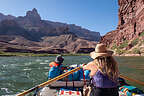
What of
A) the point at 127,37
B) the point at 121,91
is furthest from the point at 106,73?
the point at 127,37

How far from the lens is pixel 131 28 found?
76438 millimetres

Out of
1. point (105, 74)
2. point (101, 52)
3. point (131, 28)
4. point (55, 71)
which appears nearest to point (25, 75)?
point (55, 71)

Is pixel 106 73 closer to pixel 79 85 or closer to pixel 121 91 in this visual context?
pixel 121 91

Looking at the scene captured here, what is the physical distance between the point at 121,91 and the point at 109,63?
317 cm

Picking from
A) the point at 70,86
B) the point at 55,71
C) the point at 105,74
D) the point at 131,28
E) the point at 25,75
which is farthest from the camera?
the point at 131,28

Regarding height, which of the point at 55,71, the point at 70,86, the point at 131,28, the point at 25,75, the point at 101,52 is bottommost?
the point at 25,75

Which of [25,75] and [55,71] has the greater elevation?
[55,71]

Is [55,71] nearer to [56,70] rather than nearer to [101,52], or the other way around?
[56,70]

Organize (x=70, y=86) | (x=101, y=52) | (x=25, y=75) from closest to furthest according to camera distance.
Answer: (x=101, y=52), (x=70, y=86), (x=25, y=75)

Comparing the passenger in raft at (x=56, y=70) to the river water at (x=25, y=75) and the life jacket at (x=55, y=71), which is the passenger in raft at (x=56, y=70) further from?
the river water at (x=25, y=75)

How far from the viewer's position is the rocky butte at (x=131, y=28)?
2489 inches

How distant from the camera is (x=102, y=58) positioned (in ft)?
9.86

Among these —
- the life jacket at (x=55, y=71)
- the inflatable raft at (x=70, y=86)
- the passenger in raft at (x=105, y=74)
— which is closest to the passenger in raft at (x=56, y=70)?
the life jacket at (x=55, y=71)

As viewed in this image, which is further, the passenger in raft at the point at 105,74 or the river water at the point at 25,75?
the river water at the point at 25,75
